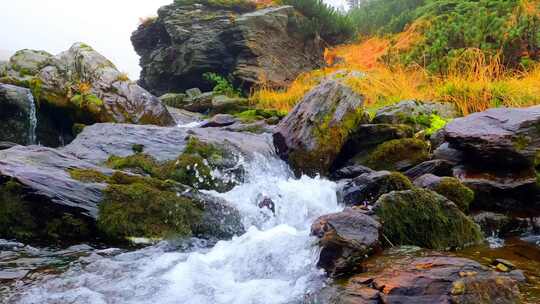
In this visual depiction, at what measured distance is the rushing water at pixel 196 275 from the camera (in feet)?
9.91

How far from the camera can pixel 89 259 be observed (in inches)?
144

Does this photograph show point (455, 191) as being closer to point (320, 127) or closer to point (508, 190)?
point (508, 190)

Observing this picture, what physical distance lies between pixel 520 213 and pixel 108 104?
7136 millimetres

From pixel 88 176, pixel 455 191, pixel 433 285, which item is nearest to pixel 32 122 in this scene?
pixel 88 176

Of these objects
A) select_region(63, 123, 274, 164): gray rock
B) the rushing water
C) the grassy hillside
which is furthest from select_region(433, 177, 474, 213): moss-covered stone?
the grassy hillside

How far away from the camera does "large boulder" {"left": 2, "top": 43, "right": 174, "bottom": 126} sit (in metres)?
8.67

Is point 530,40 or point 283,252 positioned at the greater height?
point 530,40

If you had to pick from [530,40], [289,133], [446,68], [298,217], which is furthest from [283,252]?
[530,40]

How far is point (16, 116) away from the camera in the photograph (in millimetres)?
7898

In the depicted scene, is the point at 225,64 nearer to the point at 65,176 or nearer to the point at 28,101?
the point at 28,101

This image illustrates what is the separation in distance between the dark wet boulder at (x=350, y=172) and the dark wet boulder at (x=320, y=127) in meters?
0.27

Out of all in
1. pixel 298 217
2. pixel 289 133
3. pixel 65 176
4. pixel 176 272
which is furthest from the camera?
pixel 289 133

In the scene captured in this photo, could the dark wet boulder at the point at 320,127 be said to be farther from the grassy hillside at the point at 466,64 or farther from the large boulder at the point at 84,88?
the large boulder at the point at 84,88

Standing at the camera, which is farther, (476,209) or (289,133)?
(289,133)
